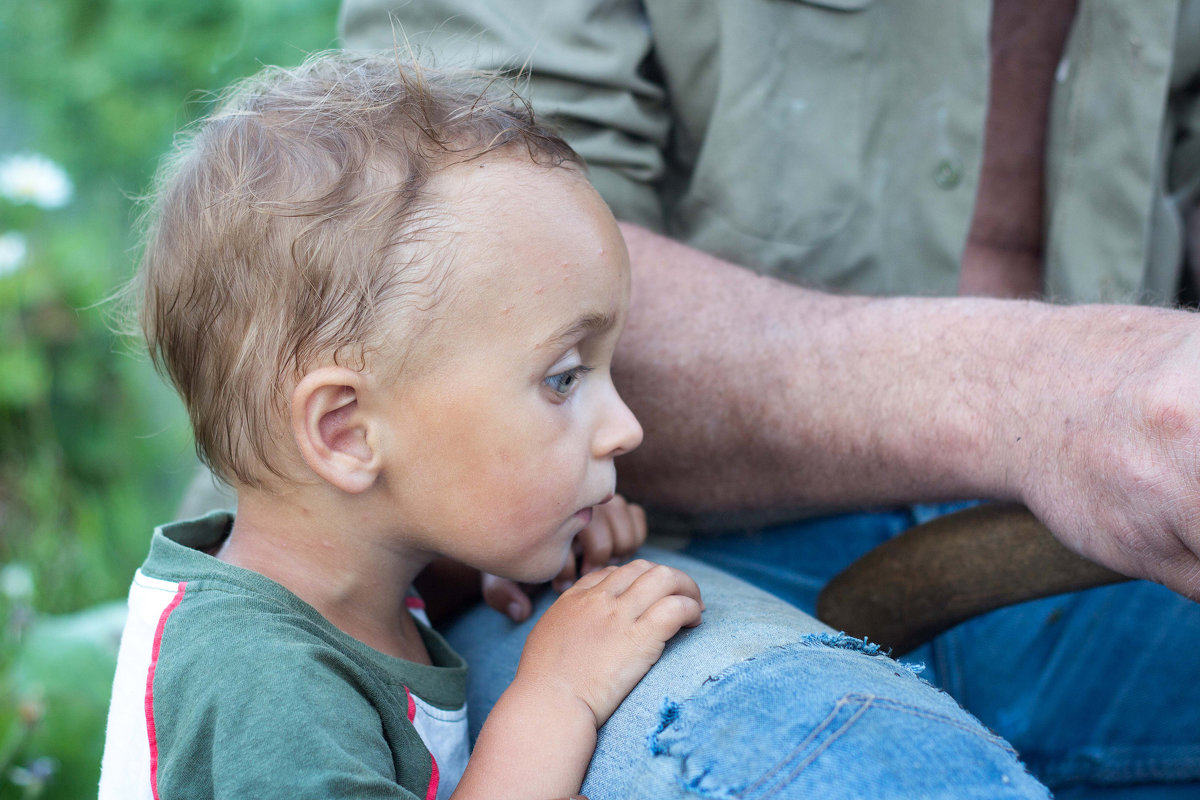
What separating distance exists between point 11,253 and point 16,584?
1.00 meters

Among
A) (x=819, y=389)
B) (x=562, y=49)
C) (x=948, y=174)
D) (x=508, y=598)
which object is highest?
(x=562, y=49)

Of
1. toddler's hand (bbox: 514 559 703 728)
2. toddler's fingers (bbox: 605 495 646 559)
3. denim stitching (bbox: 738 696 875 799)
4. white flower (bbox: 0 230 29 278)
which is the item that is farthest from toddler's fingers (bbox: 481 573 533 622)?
white flower (bbox: 0 230 29 278)

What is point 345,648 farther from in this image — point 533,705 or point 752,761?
point 752,761

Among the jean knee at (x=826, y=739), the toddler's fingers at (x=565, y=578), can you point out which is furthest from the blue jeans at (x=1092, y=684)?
the jean knee at (x=826, y=739)

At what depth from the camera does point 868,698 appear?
0.79 meters

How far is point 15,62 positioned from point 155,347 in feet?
9.14

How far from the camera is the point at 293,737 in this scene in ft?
2.73

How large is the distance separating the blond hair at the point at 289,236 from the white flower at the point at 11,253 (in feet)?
5.82

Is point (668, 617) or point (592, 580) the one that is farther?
point (592, 580)

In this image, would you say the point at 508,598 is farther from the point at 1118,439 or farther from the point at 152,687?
the point at 1118,439

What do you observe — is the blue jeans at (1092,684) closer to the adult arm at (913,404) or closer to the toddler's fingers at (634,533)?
the adult arm at (913,404)

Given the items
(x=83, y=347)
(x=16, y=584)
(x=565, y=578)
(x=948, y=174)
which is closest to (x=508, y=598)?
(x=565, y=578)

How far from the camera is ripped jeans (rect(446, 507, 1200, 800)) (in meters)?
0.75

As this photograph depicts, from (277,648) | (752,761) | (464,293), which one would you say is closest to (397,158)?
(464,293)
